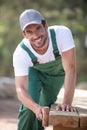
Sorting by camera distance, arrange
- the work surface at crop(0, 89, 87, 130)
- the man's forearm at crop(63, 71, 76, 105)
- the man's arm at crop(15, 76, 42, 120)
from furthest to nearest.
Result: 1. the work surface at crop(0, 89, 87, 130)
2. the man's forearm at crop(63, 71, 76, 105)
3. the man's arm at crop(15, 76, 42, 120)

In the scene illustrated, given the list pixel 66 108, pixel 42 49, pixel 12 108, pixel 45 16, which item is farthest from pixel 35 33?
pixel 45 16

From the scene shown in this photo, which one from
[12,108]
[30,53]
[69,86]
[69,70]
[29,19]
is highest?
[29,19]

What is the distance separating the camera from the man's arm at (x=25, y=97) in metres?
Result: 3.75

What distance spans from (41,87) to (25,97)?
59 cm

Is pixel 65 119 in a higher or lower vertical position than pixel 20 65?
lower

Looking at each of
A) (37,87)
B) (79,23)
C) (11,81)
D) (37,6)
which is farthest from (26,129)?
(79,23)

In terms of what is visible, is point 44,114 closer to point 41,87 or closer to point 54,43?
point 54,43

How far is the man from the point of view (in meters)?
3.86

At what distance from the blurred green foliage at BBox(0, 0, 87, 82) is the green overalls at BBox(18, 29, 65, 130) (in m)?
9.45

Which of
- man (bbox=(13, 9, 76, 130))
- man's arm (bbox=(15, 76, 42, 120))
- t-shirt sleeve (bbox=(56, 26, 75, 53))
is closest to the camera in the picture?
man's arm (bbox=(15, 76, 42, 120))

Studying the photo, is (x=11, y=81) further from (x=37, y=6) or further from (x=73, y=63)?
(x=73, y=63)

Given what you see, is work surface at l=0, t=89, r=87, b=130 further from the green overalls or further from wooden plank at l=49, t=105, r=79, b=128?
wooden plank at l=49, t=105, r=79, b=128

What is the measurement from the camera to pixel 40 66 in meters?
4.27

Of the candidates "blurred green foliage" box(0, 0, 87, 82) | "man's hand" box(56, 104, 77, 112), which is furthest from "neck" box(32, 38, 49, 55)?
"blurred green foliage" box(0, 0, 87, 82)
